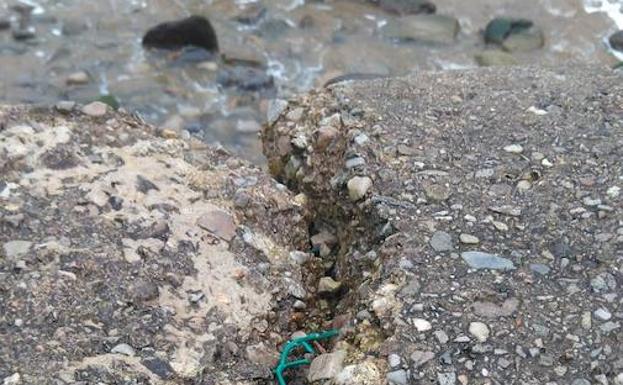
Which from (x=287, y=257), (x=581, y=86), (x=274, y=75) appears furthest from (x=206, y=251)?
(x=274, y=75)

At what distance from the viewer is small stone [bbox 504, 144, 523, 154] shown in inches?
121

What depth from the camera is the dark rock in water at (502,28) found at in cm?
614

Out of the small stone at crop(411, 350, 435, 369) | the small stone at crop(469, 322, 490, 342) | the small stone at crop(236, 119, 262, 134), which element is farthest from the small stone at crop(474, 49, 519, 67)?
the small stone at crop(411, 350, 435, 369)

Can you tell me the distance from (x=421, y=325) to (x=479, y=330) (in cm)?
15

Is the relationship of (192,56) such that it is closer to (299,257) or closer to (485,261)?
(299,257)

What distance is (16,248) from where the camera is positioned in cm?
264

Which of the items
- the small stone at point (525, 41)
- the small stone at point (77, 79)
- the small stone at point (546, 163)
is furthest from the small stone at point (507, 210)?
the small stone at point (525, 41)

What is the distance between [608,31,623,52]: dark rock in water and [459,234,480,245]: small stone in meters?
3.83

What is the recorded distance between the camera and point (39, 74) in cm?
545

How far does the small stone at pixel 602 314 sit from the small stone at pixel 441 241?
43cm

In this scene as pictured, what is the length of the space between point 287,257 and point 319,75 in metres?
2.88

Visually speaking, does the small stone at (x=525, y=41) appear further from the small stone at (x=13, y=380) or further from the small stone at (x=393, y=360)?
the small stone at (x=13, y=380)

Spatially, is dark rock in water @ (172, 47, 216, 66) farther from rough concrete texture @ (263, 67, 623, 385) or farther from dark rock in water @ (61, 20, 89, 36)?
rough concrete texture @ (263, 67, 623, 385)

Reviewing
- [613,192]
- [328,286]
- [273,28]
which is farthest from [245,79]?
[613,192]
